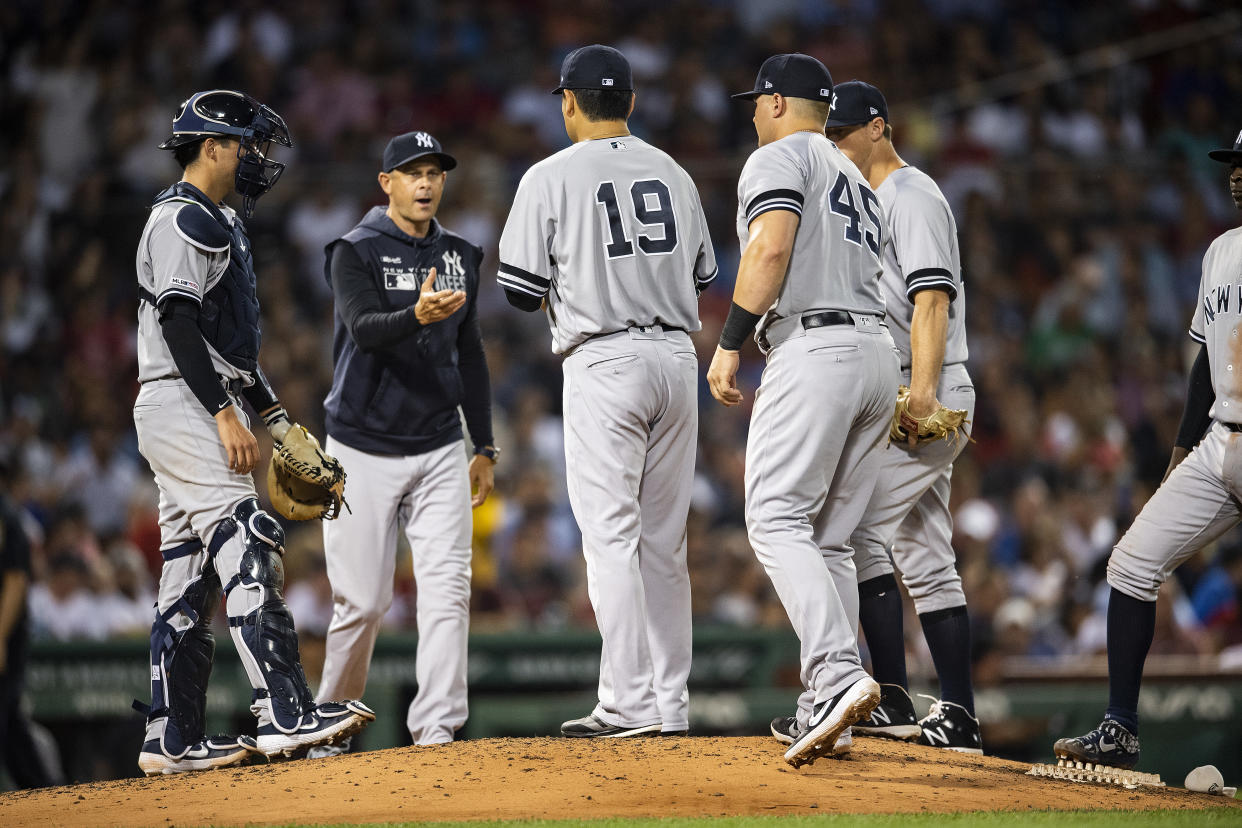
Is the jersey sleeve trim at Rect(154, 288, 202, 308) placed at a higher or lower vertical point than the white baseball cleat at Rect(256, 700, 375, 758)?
higher

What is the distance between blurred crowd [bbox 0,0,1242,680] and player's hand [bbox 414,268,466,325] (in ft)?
14.2

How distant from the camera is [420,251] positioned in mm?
5770

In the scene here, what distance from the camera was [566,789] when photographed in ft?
14.6

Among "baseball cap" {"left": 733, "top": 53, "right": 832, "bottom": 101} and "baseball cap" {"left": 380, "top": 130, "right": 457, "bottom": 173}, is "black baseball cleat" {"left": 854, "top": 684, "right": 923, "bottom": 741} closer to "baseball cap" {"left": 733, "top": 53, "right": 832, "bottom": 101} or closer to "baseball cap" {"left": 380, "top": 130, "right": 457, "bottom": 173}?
"baseball cap" {"left": 733, "top": 53, "right": 832, "bottom": 101}

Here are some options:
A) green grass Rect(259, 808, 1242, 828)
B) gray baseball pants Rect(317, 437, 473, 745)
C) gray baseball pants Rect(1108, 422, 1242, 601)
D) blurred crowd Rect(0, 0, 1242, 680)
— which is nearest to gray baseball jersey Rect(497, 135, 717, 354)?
gray baseball pants Rect(317, 437, 473, 745)

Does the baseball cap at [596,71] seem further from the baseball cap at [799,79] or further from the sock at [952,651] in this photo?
the sock at [952,651]

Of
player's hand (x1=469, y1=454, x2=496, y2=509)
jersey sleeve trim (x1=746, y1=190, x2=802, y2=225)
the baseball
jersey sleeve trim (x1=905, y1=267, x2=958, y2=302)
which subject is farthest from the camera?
player's hand (x1=469, y1=454, x2=496, y2=509)

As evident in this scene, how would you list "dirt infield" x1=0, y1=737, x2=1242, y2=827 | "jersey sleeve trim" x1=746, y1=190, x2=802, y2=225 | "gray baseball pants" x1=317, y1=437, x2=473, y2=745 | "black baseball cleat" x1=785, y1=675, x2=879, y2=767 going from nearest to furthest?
"dirt infield" x1=0, y1=737, x2=1242, y2=827 → "black baseball cleat" x1=785, y1=675, x2=879, y2=767 → "jersey sleeve trim" x1=746, y1=190, x2=802, y2=225 → "gray baseball pants" x1=317, y1=437, x2=473, y2=745

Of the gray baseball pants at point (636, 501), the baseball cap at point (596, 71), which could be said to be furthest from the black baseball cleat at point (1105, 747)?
the baseball cap at point (596, 71)

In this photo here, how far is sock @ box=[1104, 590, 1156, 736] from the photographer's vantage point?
510 cm

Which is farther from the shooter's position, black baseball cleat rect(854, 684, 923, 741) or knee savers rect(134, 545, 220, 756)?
black baseball cleat rect(854, 684, 923, 741)

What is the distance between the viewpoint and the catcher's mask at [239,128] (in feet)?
16.5

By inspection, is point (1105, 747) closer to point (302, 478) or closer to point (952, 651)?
point (952, 651)

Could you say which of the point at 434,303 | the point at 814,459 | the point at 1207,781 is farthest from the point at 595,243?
the point at 1207,781
